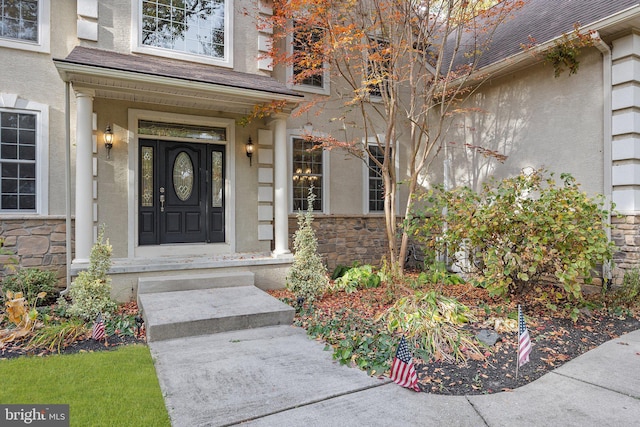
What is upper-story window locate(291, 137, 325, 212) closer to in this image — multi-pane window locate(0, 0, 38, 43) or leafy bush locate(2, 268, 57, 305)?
leafy bush locate(2, 268, 57, 305)

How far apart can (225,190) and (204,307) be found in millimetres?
3299

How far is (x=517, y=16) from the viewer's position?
30.0 ft

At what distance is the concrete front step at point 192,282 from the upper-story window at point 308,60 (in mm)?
3964

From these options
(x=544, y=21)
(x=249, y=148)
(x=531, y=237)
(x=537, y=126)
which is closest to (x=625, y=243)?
→ (x=531, y=237)

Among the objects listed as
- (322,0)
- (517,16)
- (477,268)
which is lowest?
(477,268)

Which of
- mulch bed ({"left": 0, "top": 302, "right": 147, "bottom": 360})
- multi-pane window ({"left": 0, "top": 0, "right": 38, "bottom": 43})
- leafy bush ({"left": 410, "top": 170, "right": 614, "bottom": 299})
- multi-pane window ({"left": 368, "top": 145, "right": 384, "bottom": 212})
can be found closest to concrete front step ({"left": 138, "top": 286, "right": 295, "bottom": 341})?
mulch bed ({"left": 0, "top": 302, "right": 147, "bottom": 360})

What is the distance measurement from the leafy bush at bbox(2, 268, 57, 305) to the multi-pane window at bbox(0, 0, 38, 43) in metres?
3.80

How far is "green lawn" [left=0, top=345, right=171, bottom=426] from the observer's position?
2.78 metres

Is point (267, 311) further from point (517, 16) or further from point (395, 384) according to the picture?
point (517, 16)

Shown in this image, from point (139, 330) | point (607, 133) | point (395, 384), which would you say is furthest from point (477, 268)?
point (139, 330)

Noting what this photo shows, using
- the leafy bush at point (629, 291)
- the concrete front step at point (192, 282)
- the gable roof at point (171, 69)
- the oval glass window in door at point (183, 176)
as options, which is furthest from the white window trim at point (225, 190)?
the leafy bush at point (629, 291)

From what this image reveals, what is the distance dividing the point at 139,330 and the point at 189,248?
2.97m

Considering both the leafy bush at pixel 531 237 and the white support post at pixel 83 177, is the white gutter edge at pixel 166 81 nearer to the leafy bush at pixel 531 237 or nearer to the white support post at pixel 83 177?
the white support post at pixel 83 177

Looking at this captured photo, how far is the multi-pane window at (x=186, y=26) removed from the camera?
287 inches
